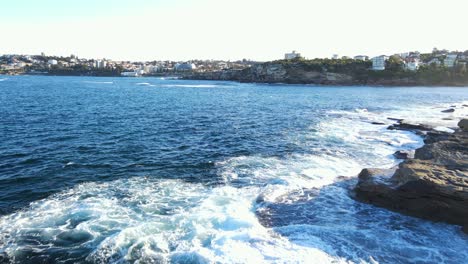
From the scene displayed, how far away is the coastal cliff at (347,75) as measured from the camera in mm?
138625

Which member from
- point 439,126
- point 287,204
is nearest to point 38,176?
point 287,204

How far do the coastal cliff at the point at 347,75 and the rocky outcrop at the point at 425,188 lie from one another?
424ft

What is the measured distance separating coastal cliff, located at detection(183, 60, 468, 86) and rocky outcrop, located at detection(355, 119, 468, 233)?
129m

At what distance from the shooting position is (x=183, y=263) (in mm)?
11484

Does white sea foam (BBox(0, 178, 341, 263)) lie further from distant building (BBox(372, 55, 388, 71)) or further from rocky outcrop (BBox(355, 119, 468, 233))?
distant building (BBox(372, 55, 388, 71))

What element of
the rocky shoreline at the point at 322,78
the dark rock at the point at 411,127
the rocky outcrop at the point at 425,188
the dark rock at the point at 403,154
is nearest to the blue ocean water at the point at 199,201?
the dark rock at the point at 403,154

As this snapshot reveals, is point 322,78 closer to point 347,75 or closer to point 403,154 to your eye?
point 347,75

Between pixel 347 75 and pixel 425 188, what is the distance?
138 m

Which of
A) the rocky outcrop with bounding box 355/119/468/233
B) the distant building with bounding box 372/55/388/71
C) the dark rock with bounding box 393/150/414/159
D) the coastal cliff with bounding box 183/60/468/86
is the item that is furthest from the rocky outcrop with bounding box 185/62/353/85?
the rocky outcrop with bounding box 355/119/468/233

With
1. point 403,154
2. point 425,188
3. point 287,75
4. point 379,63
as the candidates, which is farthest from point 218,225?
point 379,63

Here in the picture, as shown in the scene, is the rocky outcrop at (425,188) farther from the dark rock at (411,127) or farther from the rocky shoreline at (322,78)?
the rocky shoreline at (322,78)

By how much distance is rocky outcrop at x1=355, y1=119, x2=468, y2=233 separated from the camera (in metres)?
14.6

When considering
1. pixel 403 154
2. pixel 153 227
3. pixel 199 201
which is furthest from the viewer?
pixel 403 154

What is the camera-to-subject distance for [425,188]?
1516cm
